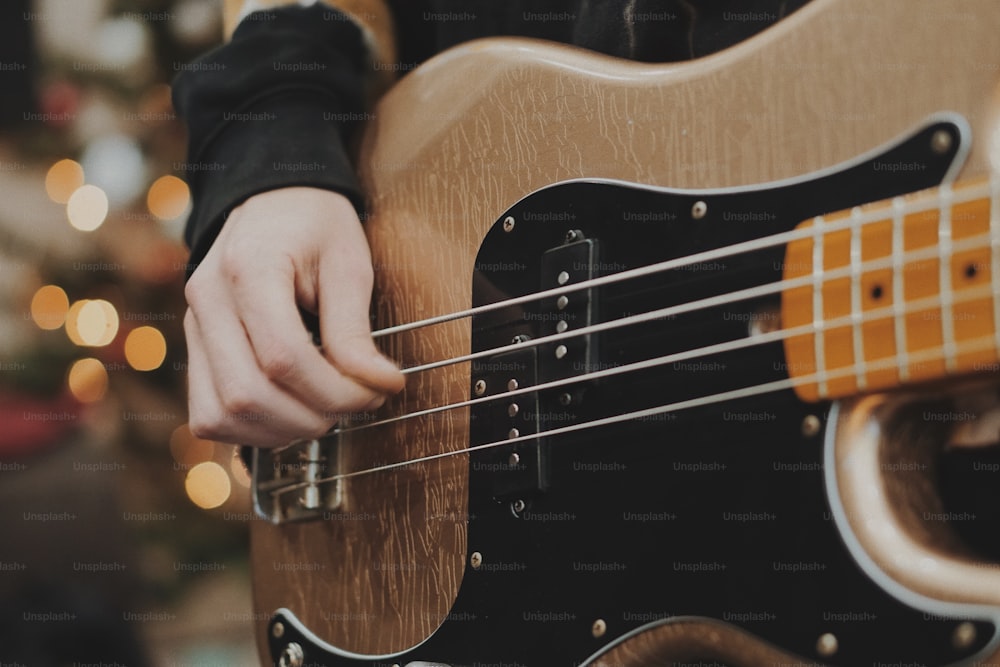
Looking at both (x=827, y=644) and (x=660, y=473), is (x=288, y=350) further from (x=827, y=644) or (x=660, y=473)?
(x=827, y=644)

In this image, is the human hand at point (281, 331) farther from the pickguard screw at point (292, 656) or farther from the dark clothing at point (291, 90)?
the pickguard screw at point (292, 656)

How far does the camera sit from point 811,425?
542 millimetres

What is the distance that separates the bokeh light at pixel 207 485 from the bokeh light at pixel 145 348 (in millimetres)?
297

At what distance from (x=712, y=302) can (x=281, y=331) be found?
0.33m

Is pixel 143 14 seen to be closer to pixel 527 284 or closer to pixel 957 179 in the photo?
pixel 527 284

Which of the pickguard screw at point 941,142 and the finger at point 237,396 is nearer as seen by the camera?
the pickguard screw at point 941,142

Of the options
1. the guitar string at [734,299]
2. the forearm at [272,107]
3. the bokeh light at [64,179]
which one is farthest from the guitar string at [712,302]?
the bokeh light at [64,179]

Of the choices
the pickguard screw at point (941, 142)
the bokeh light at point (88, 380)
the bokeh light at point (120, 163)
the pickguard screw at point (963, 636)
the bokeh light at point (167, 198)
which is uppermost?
the bokeh light at point (120, 163)

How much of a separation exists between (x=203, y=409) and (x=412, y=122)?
0.31m

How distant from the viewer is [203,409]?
30.7 inches

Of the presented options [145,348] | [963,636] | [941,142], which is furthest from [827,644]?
[145,348]

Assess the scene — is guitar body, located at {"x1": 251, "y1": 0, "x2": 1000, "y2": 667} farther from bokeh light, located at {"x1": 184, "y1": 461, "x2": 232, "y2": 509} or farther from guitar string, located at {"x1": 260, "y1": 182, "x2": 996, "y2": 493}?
bokeh light, located at {"x1": 184, "y1": 461, "x2": 232, "y2": 509}

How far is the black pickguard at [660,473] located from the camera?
0.53 m

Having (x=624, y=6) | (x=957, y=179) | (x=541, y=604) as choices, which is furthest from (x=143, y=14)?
(x=957, y=179)
